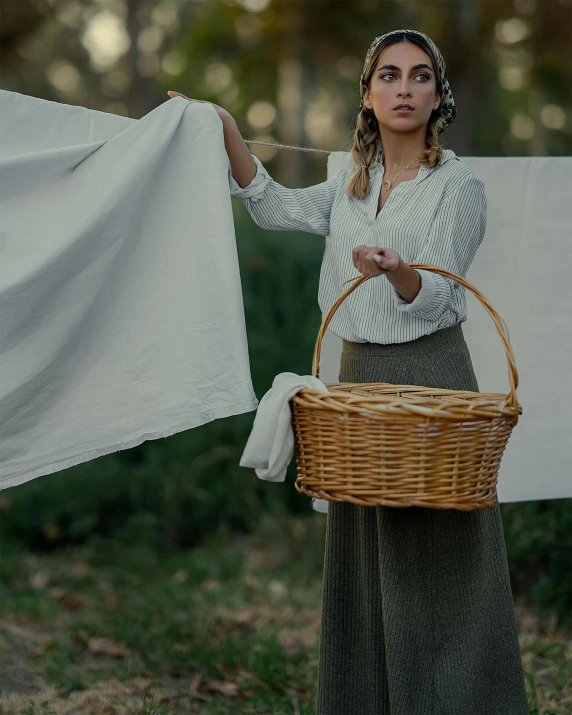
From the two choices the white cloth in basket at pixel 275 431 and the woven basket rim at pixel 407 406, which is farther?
the white cloth in basket at pixel 275 431

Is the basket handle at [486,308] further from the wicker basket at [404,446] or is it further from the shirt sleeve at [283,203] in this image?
the shirt sleeve at [283,203]

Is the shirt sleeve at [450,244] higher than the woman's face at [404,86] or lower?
lower

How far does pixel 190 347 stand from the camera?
2588 millimetres

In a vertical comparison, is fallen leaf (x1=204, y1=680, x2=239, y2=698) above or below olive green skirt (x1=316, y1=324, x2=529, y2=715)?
below

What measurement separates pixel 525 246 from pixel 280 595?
8.01 ft

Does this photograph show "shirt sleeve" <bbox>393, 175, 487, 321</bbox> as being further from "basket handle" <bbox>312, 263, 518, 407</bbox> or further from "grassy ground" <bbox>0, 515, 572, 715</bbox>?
"grassy ground" <bbox>0, 515, 572, 715</bbox>

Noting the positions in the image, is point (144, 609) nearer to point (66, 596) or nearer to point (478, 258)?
point (66, 596)

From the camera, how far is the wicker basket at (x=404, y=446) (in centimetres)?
211

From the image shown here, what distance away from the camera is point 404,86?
2.52 metres

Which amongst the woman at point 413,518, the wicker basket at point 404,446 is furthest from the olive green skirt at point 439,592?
the wicker basket at point 404,446

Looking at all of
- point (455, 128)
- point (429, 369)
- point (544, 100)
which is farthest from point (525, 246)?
point (544, 100)

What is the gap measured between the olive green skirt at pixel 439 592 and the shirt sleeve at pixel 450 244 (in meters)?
0.17

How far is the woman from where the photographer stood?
8.20 feet

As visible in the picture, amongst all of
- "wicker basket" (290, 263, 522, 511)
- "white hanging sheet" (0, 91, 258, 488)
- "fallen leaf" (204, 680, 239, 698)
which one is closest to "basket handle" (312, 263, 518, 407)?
"wicker basket" (290, 263, 522, 511)
